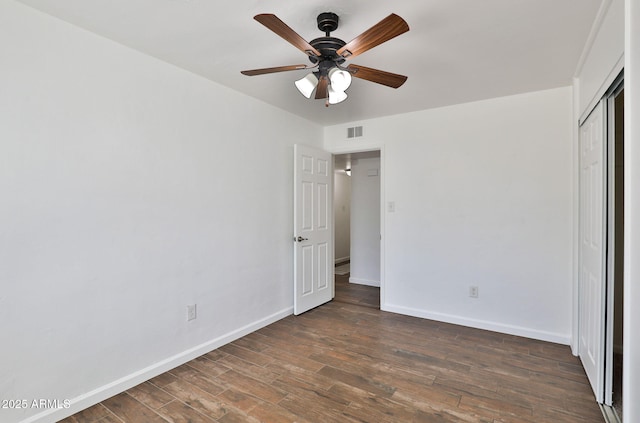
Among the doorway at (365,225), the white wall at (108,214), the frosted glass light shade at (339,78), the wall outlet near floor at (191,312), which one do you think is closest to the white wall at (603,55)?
the frosted glass light shade at (339,78)

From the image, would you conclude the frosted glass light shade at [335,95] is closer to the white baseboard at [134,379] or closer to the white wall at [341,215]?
the white baseboard at [134,379]

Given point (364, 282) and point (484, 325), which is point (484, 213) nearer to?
point (484, 325)

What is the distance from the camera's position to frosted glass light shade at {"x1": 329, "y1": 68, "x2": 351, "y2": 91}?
6.49 ft

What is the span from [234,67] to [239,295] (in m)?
2.13

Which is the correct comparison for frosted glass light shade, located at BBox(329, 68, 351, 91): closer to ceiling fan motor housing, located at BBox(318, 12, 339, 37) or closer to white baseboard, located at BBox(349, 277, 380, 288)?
ceiling fan motor housing, located at BBox(318, 12, 339, 37)

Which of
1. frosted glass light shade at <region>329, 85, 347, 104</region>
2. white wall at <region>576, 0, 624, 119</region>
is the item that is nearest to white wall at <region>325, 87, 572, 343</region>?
white wall at <region>576, 0, 624, 119</region>

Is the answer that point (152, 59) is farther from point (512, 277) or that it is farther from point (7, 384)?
point (512, 277)

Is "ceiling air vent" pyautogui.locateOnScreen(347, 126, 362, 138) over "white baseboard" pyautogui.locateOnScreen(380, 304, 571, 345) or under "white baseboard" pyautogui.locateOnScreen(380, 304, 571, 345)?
over

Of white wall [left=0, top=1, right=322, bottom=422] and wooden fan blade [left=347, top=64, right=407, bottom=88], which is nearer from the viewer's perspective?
white wall [left=0, top=1, right=322, bottom=422]

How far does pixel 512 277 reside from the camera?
11.0ft

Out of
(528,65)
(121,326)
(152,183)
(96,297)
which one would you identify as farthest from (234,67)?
(528,65)

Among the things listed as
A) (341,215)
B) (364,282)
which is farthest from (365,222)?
(341,215)

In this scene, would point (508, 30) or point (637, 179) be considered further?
point (508, 30)

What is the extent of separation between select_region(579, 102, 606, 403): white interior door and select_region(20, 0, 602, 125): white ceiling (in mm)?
620
